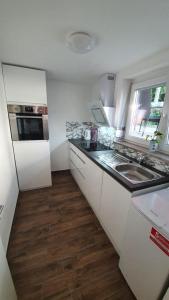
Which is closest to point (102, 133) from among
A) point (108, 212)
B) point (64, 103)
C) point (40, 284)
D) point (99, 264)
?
point (64, 103)

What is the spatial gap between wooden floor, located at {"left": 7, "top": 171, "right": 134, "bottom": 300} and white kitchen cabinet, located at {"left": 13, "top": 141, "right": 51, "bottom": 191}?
394 millimetres

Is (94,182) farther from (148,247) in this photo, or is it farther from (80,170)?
(148,247)

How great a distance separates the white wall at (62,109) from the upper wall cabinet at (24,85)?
24.0 inches

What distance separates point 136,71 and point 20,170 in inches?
90.2

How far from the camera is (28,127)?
209 cm

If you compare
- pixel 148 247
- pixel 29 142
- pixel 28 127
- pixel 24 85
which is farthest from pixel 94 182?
pixel 24 85

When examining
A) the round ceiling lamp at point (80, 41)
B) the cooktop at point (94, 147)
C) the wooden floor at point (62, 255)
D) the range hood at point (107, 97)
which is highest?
the round ceiling lamp at point (80, 41)

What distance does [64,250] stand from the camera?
1364 millimetres

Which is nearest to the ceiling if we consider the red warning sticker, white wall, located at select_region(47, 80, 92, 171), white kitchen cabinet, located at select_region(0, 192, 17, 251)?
white wall, located at select_region(47, 80, 92, 171)

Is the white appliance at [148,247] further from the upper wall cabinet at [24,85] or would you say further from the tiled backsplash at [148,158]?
the upper wall cabinet at [24,85]

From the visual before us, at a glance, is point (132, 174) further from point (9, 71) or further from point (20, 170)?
point (9, 71)

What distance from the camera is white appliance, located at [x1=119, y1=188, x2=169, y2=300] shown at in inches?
29.7

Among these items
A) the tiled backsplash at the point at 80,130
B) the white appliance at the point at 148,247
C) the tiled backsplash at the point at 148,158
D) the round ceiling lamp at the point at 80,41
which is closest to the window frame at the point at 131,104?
the tiled backsplash at the point at 148,158

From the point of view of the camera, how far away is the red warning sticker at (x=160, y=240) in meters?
0.72
